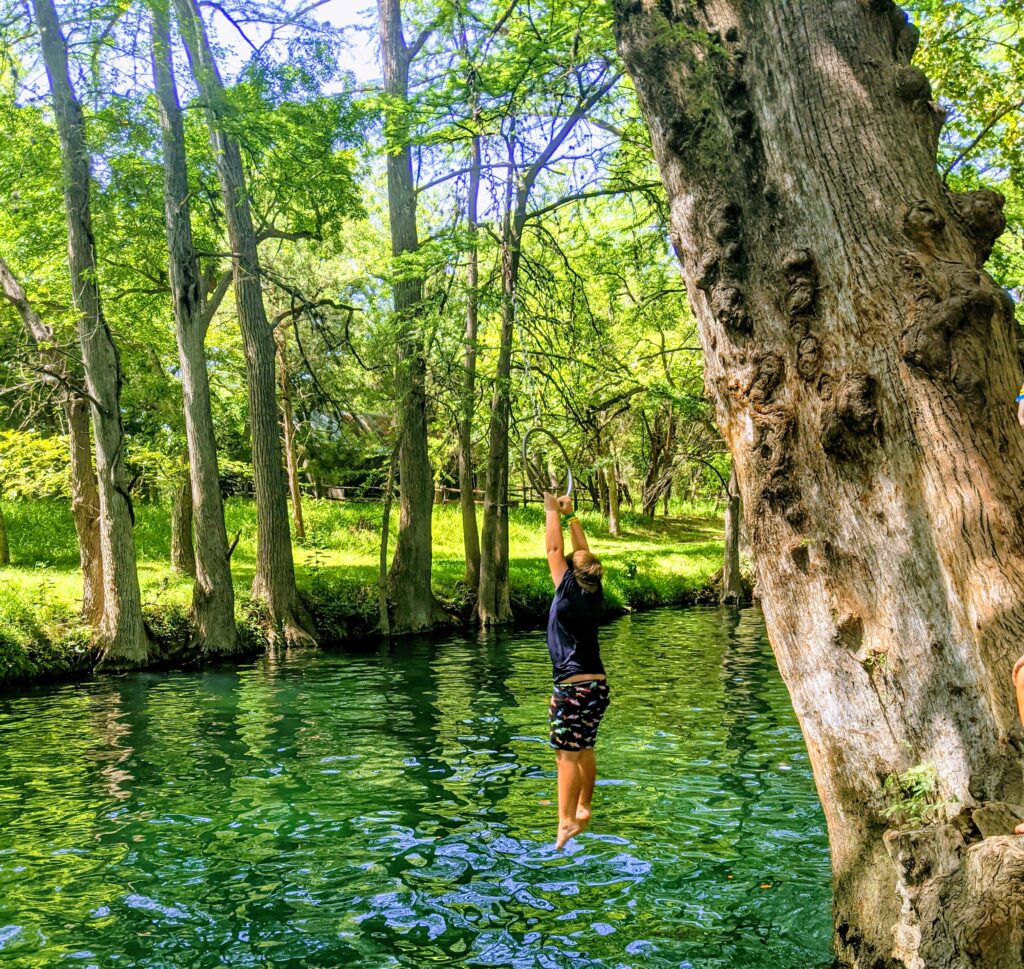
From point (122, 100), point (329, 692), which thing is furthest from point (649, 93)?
point (122, 100)

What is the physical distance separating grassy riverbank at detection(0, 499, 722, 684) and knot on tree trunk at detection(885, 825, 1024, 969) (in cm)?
1569

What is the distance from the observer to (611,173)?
21.1 meters

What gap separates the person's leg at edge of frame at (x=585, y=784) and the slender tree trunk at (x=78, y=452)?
557 inches

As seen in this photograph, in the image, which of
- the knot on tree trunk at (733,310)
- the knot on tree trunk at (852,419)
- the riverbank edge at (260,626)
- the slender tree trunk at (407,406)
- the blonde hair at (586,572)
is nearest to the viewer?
the knot on tree trunk at (852,419)

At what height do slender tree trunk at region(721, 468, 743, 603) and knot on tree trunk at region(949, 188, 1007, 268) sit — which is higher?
knot on tree trunk at region(949, 188, 1007, 268)

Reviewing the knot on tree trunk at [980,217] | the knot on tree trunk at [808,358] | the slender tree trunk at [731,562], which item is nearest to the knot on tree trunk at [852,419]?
the knot on tree trunk at [808,358]

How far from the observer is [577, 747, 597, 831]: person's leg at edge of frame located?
20.4ft

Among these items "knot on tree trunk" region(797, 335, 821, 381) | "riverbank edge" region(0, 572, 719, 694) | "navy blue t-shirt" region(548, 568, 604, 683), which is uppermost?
"knot on tree trunk" region(797, 335, 821, 381)

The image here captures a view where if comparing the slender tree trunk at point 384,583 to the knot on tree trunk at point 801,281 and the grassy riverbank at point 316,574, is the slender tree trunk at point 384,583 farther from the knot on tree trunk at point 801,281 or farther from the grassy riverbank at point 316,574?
the knot on tree trunk at point 801,281

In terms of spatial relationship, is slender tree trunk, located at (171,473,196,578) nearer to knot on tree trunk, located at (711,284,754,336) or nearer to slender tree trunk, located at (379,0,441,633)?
slender tree trunk, located at (379,0,441,633)

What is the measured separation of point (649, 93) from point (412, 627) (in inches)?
700

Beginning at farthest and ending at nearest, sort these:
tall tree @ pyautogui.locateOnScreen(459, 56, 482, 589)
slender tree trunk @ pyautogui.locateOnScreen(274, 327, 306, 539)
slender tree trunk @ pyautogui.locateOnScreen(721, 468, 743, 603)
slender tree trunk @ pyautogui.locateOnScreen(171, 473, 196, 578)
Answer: slender tree trunk @ pyautogui.locateOnScreen(721, 468, 743, 603)
slender tree trunk @ pyautogui.locateOnScreen(274, 327, 306, 539)
slender tree trunk @ pyautogui.locateOnScreen(171, 473, 196, 578)
tall tree @ pyautogui.locateOnScreen(459, 56, 482, 589)

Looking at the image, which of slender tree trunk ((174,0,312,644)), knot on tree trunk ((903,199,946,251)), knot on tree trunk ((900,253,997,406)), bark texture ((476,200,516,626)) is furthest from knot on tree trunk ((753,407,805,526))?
slender tree trunk ((174,0,312,644))

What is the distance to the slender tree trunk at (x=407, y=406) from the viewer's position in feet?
72.0
